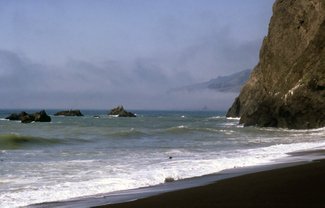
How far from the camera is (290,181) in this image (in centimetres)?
1095

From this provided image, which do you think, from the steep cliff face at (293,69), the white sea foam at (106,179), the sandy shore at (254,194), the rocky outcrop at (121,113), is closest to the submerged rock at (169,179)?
the white sea foam at (106,179)

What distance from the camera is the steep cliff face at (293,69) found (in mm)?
50062

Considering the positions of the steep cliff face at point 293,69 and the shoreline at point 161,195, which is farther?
the steep cliff face at point 293,69

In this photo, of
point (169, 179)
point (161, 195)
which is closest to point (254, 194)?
point (161, 195)

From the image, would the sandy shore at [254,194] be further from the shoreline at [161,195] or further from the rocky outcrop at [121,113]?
the rocky outcrop at [121,113]

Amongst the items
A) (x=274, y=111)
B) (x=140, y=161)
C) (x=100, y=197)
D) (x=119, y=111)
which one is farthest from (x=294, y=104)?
(x=119, y=111)

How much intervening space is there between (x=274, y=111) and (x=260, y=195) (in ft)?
159

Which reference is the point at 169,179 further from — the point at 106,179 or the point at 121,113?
the point at 121,113

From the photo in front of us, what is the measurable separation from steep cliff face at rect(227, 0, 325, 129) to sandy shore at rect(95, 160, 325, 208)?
1555 inches

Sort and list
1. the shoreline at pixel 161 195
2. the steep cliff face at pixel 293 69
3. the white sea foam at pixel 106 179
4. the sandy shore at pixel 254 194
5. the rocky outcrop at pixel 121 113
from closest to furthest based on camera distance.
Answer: the sandy shore at pixel 254 194, the shoreline at pixel 161 195, the white sea foam at pixel 106 179, the steep cliff face at pixel 293 69, the rocky outcrop at pixel 121 113

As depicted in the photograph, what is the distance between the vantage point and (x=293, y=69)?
55625mm

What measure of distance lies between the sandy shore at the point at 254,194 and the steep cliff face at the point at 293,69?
1555 inches

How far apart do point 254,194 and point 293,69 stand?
48495mm

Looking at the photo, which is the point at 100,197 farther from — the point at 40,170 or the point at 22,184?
the point at 40,170
